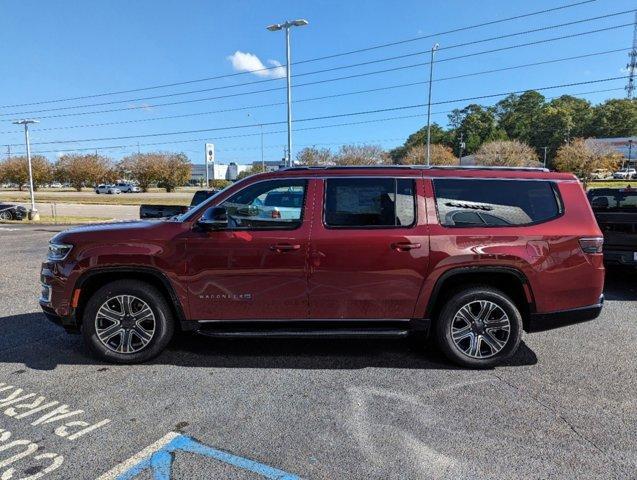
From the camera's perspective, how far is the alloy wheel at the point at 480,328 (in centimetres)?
424

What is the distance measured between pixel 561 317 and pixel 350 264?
2.02 meters

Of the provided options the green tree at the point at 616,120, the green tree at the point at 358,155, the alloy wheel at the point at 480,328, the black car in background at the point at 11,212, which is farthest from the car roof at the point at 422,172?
the green tree at the point at 616,120

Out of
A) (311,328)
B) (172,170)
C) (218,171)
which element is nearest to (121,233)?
(311,328)

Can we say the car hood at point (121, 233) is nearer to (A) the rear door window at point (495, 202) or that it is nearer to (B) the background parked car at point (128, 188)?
(A) the rear door window at point (495, 202)

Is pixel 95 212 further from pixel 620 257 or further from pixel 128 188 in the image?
pixel 128 188

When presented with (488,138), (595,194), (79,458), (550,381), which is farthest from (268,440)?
(488,138)

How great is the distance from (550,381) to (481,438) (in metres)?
1.31

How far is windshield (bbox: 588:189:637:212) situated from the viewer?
7691 mm

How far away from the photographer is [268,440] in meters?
3.03

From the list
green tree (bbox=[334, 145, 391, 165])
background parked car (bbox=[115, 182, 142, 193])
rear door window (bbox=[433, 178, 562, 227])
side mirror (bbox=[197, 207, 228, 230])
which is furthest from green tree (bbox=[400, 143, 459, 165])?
side mirror (bbox=[197, 207, 228, 230])

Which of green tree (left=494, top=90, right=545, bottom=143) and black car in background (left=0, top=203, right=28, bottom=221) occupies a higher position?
green tree (left=494, top=90, right=545, bottom=143)

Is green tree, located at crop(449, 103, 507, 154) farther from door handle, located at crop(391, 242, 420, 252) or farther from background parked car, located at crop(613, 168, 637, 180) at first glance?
door handle, located at crop(391, 242, 420, 252)

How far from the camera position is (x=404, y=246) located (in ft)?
13.3

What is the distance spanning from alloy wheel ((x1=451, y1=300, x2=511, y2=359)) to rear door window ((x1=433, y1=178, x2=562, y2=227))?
0.80 meters
